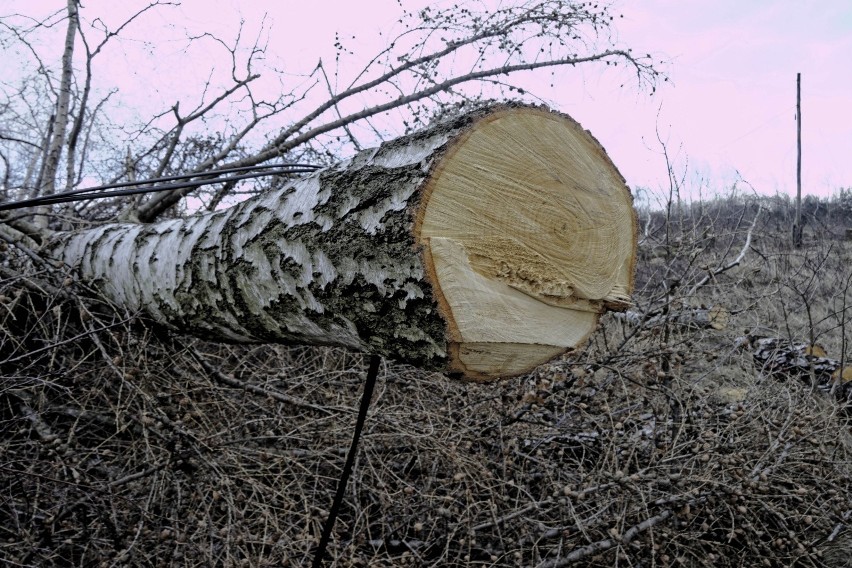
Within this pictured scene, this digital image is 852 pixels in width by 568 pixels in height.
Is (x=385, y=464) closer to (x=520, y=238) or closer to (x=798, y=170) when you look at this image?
(x=520, y=238)

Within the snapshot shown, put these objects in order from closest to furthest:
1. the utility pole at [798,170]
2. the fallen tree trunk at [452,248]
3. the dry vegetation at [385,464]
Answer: the fallen tree trunk at [452,248] → the dry vegetation at [385,464] → the utility pole at [798,170]

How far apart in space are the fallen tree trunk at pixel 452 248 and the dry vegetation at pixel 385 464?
3.10ft

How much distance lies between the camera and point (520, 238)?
1.10 metres

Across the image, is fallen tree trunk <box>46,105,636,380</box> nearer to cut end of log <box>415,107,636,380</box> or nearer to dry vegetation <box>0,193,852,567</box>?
cut end of log <box>415,107,636,380</box>

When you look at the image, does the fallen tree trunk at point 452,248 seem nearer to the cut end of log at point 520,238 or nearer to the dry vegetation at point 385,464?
the cut end of log at point 520,238

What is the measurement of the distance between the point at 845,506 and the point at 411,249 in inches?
95.4

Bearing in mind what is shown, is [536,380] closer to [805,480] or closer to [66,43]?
[805,480]

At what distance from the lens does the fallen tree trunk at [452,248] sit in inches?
39.4

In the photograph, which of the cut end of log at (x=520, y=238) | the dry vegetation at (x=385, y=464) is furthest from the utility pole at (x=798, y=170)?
the cut end of log at (x=520, y=238)

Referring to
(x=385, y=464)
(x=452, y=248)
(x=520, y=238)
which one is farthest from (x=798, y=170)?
(x=452, y=248)

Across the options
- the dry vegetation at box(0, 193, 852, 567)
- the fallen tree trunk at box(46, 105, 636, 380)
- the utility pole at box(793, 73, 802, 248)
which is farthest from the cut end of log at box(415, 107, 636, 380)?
the utility pole at box(793, 73, 802, 248)

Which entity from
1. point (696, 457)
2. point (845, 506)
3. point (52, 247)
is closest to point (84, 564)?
point (52, 247)

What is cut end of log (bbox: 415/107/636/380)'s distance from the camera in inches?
39.5

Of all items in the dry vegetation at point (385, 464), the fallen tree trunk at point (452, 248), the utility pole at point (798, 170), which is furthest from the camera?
the utility pole at point (798, 170)
